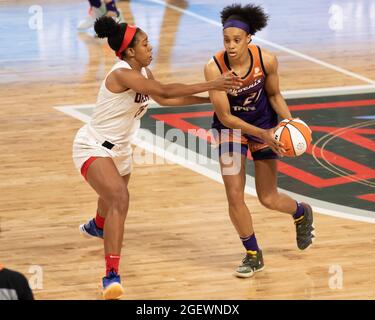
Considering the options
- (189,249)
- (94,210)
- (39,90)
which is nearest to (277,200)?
(189,249)

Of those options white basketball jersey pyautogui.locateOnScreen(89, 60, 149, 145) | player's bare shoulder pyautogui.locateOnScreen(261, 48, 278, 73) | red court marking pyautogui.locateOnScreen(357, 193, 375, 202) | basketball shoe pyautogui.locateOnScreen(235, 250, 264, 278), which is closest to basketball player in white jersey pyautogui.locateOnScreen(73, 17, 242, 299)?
white basketball jersey pyautogui.locateOnScreen(89, 60, 149, 145)

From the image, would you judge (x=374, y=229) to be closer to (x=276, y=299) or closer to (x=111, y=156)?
(x=276, y=299)

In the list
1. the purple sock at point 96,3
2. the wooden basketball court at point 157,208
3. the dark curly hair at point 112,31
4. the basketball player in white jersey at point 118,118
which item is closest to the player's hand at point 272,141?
the basketball player in white jersey at point 118,118

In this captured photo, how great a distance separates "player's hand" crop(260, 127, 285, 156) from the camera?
25.0 feet

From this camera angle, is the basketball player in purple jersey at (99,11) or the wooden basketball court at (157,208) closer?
the wooden basketball court at (157,208)

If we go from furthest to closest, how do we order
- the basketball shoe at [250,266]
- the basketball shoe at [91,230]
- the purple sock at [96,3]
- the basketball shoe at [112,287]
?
1. the purple sock at [96,3]
2. the basketball shoe at [91,230]
3. the basketball shoe at [250,266]
4. the basketball shoe at [112,287]

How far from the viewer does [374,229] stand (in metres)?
8.85

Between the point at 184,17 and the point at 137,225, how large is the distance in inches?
376

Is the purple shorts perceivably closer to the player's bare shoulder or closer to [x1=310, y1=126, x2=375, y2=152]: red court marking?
the player's bare shoulder

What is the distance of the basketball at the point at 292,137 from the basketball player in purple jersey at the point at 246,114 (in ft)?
0.25

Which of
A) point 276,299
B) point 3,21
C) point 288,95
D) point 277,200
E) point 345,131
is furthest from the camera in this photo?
point 3,21

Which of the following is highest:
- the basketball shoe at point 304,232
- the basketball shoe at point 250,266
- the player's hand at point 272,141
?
the player's hand at point 272,141

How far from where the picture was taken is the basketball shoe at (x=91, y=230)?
8688mm

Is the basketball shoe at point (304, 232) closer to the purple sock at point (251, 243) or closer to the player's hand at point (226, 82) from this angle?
the purple sock at point (251, 243)
